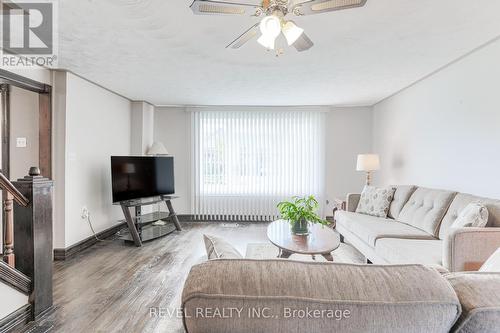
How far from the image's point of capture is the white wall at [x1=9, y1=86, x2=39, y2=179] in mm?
3525

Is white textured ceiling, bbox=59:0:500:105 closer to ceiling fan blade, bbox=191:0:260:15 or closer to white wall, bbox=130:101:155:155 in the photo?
ceiling fan blade, bbox=191:0:260:15

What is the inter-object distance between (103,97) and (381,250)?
4350 mm

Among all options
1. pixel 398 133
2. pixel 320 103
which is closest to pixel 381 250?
pixel 398 133

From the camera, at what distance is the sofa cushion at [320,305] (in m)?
0.67

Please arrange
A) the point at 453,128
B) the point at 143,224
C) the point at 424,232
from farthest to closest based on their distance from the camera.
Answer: the point at 143,224, the point at 453,128, the point at 424,232

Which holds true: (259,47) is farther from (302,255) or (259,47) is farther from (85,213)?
(85,213)

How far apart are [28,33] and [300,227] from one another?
124 inches

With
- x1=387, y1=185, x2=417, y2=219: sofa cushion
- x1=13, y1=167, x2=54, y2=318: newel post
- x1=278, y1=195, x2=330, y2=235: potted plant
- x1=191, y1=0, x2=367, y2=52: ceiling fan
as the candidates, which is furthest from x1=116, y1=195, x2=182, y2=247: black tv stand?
x1=387, y1=185, x2=417, y2=219: sofa cushion

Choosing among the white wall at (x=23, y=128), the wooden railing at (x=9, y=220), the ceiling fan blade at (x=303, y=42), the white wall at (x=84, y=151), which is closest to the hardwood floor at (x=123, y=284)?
the white wall at (x=84, y=151)

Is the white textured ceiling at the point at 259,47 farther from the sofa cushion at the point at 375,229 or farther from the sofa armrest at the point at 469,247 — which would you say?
the sofa cushion at the point at 375,229

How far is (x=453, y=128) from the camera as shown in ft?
10.4

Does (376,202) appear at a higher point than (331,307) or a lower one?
lower

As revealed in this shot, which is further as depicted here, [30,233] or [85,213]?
[85,213]

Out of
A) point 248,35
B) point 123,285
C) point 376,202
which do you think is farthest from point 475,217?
point 123,285
